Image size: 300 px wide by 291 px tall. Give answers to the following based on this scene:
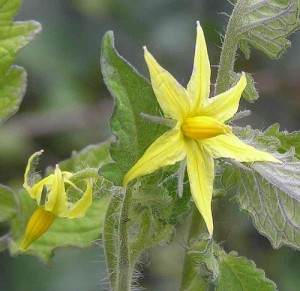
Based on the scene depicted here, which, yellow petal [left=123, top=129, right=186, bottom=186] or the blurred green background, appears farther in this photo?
the blurred green background

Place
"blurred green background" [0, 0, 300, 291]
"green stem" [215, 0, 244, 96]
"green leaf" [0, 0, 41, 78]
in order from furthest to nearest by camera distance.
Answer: "blurred green background" [0, 0, 300, 291]
"green leaf" [0, 0, 41, 78]
"green stem" [215, 0, 244, 96]

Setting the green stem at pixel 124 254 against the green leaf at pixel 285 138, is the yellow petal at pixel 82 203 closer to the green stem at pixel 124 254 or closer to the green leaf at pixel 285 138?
the green stem at pixel 124 254

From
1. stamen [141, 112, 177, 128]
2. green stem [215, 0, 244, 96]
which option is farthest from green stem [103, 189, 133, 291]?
green stem [215, 0, 244, 96]

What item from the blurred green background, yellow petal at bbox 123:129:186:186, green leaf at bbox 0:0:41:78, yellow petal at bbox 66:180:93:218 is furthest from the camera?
the blurred green background

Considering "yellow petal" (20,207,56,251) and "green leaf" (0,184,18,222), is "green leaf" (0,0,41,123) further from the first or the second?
"yellow petal" (20,207,56,251)

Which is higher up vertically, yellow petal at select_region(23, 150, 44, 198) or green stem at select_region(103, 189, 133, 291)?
yellow petal at select_region(23, 150, 44, 198)

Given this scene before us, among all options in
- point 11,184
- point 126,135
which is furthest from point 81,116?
point 126,135

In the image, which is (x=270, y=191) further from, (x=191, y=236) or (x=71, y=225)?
(x=71, y=225)

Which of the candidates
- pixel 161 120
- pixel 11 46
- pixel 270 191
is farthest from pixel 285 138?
pixel 11 46
